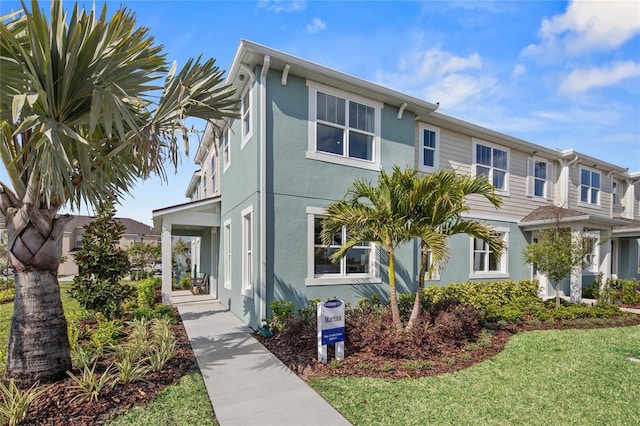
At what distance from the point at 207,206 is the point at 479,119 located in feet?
35.1

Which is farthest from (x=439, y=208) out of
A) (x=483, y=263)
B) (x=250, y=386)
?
(x=483, y=263)

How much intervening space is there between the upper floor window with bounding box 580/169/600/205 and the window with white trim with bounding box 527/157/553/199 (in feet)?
8.28

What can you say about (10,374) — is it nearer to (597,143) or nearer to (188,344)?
(188,344)

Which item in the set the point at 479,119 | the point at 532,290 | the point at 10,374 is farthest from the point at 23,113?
the point at 532,290

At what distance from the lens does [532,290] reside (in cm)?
1289

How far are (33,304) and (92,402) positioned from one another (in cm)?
163

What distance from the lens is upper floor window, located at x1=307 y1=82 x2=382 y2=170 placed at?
884cm

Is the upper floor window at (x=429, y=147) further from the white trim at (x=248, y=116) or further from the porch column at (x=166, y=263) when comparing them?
the porch column at (x=166, y=263)

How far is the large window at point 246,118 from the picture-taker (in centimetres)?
891

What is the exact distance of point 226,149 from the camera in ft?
41.1

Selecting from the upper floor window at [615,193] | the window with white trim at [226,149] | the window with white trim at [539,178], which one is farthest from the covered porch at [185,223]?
the upper floor window at [615,193]

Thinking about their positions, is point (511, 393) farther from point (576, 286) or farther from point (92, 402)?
point (576, 286)

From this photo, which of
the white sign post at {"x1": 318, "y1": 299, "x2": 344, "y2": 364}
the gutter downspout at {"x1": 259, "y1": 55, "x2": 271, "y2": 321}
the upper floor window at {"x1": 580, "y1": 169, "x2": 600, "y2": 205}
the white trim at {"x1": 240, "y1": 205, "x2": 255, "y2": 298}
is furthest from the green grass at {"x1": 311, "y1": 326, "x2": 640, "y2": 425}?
the upper floor window at {"x1": 580, "y1": 169, "x2": 600, "y2": 205}

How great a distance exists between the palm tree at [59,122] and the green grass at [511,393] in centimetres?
418
